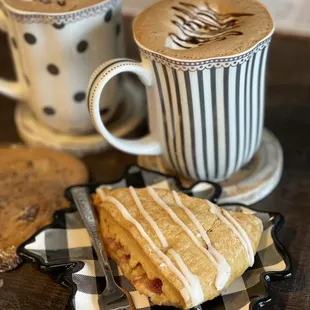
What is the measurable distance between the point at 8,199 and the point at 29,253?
0.11m

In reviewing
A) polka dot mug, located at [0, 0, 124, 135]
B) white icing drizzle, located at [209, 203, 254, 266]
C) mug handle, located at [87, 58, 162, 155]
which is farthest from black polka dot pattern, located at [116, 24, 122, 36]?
white icing drizzle, located at [209, 203, 254, 266]

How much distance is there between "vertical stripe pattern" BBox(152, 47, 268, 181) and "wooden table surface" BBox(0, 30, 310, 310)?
68 mm

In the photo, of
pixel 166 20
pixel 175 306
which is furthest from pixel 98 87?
pixel 175 306

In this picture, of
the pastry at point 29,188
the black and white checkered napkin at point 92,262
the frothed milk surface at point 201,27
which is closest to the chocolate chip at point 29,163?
the pastry at point 29,188

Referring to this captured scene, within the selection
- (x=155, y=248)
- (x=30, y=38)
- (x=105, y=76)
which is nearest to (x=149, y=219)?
(x=155, y=248)

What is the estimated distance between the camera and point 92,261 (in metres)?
0.57

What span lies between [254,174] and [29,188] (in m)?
0.26

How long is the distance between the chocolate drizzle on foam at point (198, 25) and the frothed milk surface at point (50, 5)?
0.09 meters

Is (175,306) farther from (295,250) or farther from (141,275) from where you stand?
(295,250)

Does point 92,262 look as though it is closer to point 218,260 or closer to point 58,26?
point 218,260

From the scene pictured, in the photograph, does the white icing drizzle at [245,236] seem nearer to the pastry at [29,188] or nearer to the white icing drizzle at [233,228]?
the white icing drizzle at [233,228]

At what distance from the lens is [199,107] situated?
0.57 metres

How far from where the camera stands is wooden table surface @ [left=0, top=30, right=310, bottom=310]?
55 centimetres

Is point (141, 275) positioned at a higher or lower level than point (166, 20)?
lower
